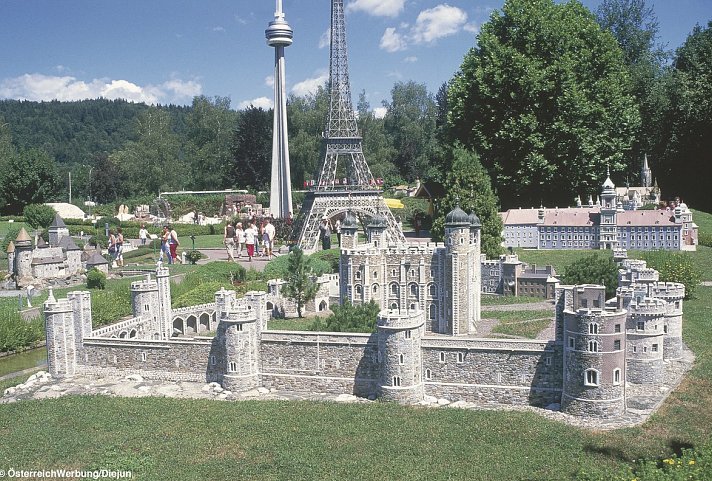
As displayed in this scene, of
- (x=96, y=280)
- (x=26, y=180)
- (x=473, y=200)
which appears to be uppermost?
(x=26, y=180)

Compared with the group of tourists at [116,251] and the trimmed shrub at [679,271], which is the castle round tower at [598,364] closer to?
the trimmed shrub at [679,271]

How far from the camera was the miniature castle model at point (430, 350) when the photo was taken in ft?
115

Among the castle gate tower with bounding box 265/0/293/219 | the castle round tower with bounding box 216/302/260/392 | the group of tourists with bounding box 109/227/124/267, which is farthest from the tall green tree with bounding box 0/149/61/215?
the castle round tower with bounding box 216/302/260/392

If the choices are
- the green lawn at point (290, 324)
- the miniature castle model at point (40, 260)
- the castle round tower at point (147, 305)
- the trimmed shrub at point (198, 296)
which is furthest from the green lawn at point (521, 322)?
the miniature castle model at point (40, 260)

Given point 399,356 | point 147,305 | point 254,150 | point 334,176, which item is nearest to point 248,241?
point 334,176

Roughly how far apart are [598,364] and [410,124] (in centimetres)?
10554

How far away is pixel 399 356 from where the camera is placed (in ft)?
123

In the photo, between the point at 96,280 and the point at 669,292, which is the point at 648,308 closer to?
the point at 669,292

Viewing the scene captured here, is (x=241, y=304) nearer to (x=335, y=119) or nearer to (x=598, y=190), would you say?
(x=335, y=119)

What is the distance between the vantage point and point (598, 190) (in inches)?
3219

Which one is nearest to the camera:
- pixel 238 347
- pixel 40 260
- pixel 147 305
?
pixel 238 347

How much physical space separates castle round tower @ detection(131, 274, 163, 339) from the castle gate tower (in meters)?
49.1

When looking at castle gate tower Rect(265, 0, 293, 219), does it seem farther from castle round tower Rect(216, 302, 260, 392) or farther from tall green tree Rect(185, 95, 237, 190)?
castle round tower Rect(216, 302, 260, 392)

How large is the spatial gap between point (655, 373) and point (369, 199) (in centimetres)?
4602
